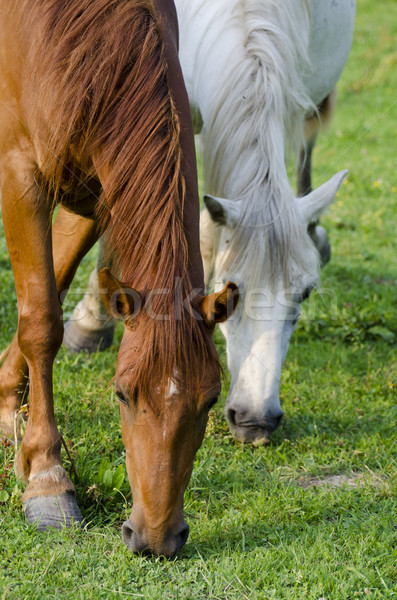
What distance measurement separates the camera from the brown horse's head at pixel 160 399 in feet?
6.95

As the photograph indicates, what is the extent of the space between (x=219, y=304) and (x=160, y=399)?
1.19ft

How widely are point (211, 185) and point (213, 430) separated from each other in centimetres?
132

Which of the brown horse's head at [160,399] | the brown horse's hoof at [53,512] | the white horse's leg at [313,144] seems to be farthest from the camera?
the white horse's leg at [313,144]

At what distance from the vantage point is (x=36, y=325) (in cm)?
269

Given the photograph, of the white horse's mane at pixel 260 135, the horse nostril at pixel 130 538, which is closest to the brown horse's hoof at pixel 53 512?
the horse nostril at pixel 130 538

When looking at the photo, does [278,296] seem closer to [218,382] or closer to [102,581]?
[218,382]

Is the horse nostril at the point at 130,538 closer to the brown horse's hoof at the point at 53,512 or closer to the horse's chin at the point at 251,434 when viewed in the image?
the brown horse's hoof at the point at 53,512

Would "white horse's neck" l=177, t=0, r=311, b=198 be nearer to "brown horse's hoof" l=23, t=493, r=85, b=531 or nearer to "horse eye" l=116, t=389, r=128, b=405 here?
"horse eye" l=116, t=389, r=128, b=405

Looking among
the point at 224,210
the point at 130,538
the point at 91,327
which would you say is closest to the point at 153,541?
the point at 130,538

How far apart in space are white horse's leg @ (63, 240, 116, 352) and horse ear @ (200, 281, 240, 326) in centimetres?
212

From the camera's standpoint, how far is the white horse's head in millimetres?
3129

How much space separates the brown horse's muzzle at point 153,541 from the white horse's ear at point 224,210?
152cm

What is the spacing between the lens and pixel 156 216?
2.23 m

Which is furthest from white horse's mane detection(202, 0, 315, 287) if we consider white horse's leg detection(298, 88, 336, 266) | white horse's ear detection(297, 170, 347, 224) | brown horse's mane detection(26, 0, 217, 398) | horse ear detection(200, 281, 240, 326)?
white horse's leg detection(298, 88, 336, 266)
